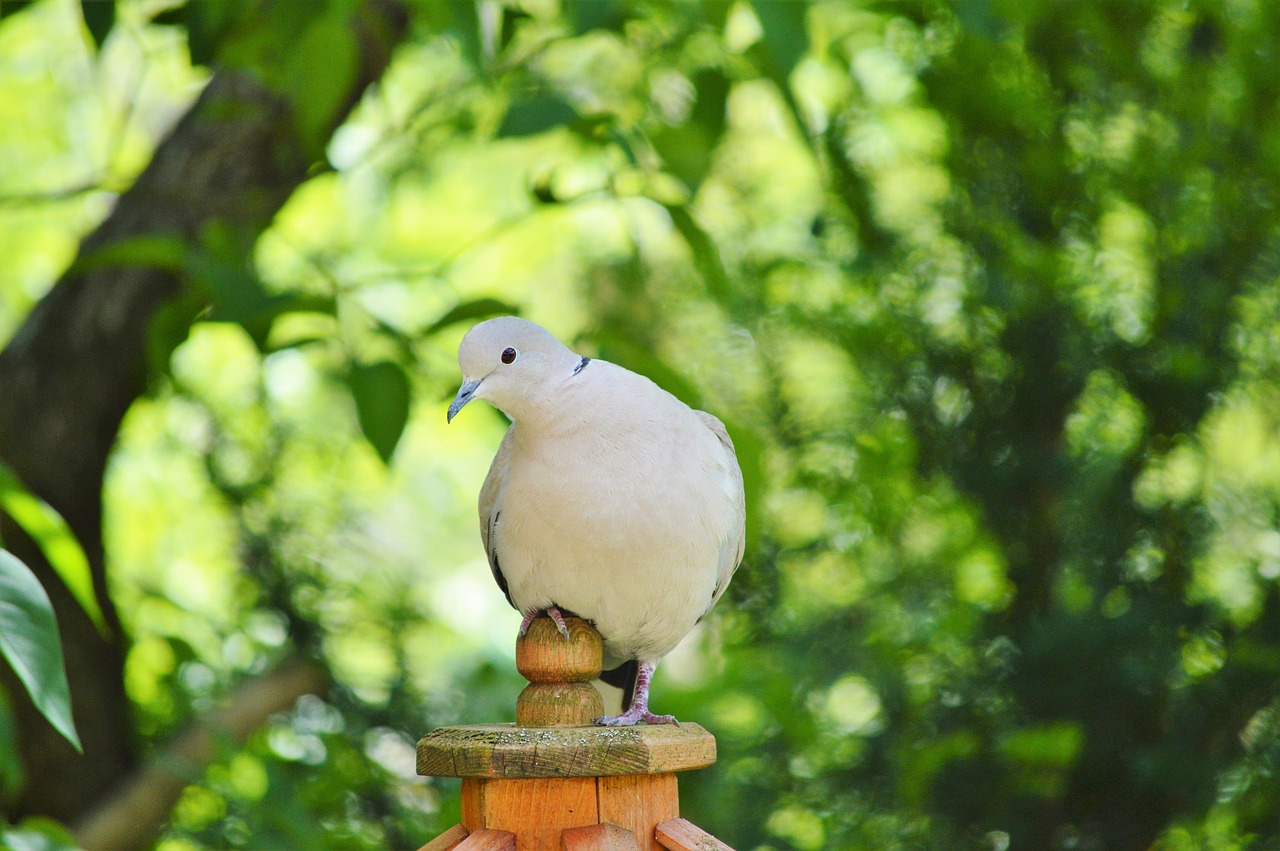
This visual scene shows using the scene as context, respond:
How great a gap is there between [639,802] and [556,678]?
0.17 meters

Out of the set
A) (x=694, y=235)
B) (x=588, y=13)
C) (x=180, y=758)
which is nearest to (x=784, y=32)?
(x=588, y=13)

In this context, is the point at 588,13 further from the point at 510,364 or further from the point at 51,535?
the point at 51,535

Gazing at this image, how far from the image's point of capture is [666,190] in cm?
242

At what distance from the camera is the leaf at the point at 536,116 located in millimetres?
1805

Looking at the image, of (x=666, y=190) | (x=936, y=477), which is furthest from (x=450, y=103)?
(x=936, y=477)

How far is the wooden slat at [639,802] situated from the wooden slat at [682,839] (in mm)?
11

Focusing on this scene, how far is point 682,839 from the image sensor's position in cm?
119

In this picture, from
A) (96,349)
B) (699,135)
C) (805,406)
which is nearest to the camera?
(699,135)

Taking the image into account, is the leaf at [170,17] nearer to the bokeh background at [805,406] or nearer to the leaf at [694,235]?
the bokeh background at [805,406]

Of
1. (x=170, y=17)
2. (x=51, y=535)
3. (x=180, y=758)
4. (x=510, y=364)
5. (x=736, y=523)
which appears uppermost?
(x=170, y=17)

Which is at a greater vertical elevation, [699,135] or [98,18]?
[98,18]

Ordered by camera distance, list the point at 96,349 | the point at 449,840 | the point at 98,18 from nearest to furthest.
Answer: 1. the point at 449,840
2. the point at 98,18
3. the point at 96,349

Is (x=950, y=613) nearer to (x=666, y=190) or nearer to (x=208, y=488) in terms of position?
(x=666, y=190)

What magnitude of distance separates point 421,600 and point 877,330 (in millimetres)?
1421
